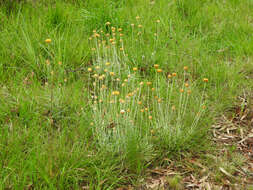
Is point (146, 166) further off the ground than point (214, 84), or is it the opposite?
point (214, 84)

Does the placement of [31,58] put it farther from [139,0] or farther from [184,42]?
[139,0]

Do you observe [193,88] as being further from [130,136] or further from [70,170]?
[70,170]

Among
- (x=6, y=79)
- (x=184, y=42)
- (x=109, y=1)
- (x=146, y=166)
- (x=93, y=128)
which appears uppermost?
(x=109, y=1)

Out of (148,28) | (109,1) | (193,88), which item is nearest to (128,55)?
(148,28)

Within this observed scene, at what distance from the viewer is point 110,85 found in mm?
3701

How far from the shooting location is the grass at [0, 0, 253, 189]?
2525 millimetres

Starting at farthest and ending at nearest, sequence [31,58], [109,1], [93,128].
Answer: [109,1] < [31,58] < [93,128]

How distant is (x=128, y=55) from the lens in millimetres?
4090

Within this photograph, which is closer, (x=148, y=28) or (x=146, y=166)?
(x=146, y=166)

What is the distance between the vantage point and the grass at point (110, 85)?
2.53 meters

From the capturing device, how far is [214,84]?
150 inches

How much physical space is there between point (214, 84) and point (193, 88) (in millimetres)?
530

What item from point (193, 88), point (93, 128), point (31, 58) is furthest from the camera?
point (31, 58)

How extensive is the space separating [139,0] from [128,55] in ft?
5.87
